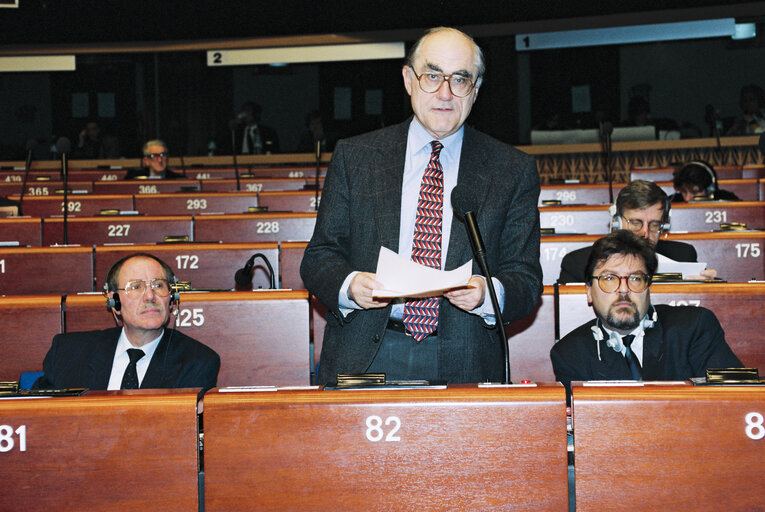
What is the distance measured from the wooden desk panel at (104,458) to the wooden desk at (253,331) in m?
1.69

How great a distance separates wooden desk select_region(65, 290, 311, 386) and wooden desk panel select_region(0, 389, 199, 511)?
66.6 inches

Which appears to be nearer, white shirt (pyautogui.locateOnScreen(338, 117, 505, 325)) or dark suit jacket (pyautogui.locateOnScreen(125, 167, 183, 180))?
white shirt (pyautogui.locateOnScreen(338, 117, 505, 325))

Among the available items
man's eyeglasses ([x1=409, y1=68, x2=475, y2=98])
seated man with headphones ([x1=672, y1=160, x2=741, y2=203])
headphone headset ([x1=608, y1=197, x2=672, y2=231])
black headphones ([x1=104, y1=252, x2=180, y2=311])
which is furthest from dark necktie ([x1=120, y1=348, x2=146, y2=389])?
seated man with headphones ([x1=672, y1=160, x2=741, y2=203])

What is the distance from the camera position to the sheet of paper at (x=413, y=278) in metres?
1.74

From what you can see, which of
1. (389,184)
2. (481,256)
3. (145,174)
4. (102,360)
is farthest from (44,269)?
(145,174)

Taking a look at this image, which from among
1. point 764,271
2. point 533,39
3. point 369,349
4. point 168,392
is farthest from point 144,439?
point 533,39

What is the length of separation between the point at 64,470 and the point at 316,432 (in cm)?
42

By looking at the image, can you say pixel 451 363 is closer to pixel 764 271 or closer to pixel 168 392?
pixel 168 392

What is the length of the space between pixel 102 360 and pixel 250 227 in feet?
8.27

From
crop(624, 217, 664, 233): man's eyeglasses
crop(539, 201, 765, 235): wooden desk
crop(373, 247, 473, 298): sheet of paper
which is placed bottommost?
crop(373, 247, 473, 298): sheet of paper

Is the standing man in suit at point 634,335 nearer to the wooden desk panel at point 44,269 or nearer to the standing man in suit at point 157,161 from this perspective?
the wooden desk panel at point 44,269

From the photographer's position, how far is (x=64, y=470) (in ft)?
4.79

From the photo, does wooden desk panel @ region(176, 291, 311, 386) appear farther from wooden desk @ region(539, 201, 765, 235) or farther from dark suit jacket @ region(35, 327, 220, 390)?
wooden desk @ region(539, 201, 765, 235)

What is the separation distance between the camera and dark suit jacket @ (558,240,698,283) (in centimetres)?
390
